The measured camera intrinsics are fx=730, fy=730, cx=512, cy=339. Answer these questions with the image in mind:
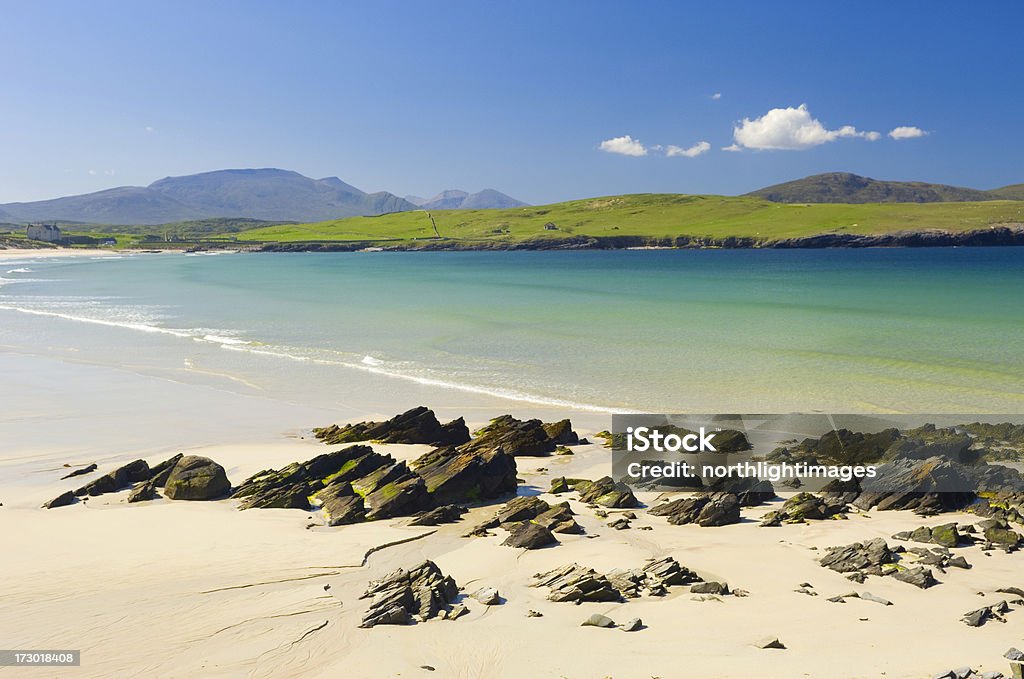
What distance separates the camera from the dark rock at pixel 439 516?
45.5 feet

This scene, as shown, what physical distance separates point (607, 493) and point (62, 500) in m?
11.1

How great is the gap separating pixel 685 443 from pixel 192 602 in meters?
12.8

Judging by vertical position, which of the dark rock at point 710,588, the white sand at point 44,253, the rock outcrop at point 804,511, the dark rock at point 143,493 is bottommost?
the rock outcrop at point 804,511

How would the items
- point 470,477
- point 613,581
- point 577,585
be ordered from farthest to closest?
point 470,477, point 613,581, point 577,585

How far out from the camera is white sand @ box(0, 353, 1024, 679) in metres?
8.70

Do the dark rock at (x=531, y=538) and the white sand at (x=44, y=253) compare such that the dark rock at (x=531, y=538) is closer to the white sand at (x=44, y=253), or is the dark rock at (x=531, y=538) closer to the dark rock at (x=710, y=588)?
the dark rock at (x=710, y=588)

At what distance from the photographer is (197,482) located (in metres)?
15.3

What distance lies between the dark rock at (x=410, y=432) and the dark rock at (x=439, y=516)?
5253 mm

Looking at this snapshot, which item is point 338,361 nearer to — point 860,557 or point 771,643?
point 860,557

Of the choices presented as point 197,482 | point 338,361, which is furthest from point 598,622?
point 338,361

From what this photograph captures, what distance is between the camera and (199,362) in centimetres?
3303

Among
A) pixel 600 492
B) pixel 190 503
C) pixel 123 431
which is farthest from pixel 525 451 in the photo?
pixel 123 431

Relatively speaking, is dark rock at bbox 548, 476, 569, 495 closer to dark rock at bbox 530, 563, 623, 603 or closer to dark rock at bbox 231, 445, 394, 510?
dark rock at bbox 231, 445, 394, 510

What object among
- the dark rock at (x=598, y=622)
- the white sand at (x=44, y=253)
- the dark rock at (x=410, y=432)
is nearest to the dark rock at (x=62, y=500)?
the dark rock at (x=410, y=432)
